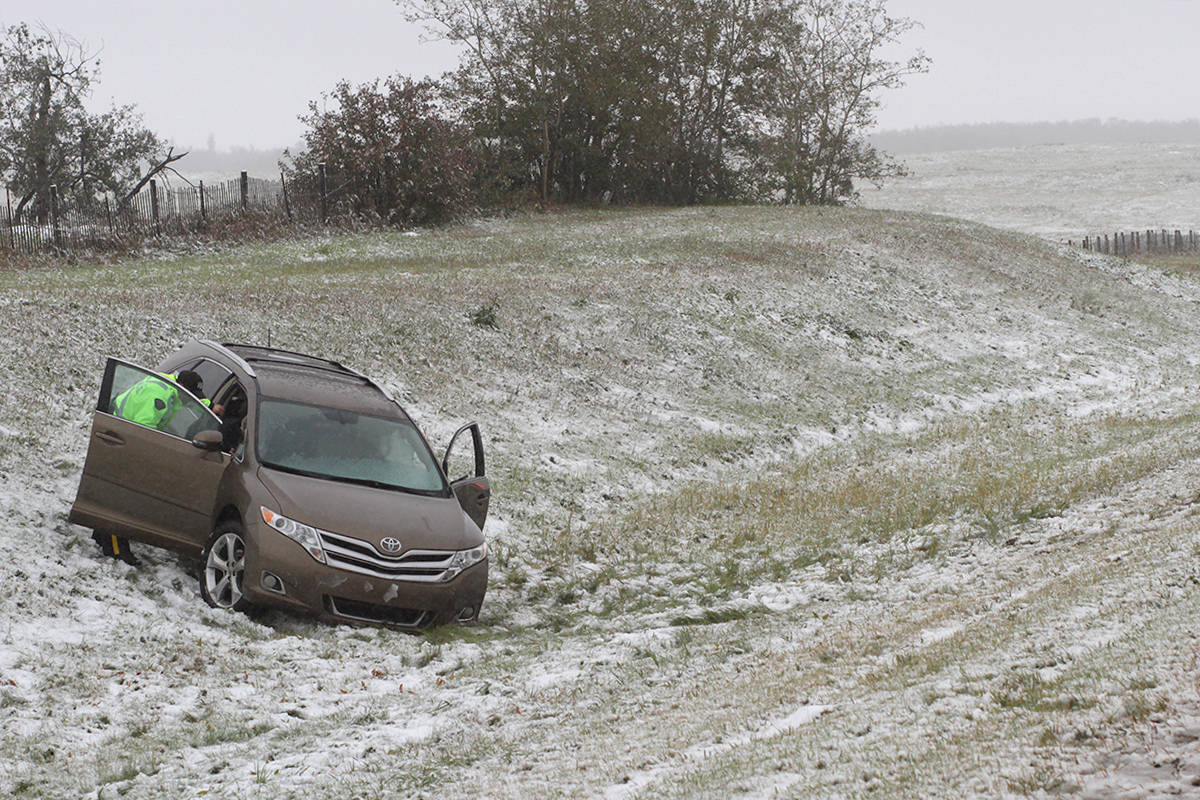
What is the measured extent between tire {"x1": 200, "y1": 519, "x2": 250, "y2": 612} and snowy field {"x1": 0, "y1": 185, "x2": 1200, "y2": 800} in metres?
0.20

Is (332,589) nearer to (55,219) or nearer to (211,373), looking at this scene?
(211,373)

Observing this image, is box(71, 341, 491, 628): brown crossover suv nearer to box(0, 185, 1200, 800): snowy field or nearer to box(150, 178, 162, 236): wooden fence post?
box(0, 185, 1200, 800): snowy field

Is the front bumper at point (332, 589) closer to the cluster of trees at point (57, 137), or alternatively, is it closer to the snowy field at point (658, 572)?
the snowy field at point (658, 572)

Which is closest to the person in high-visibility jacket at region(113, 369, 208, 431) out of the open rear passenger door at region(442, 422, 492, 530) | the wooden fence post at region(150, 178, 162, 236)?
the open rear passenger door at region(442, 422, 492, 530)

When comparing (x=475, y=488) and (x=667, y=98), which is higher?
(x=667, y=98)

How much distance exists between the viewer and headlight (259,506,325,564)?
27.3 ft

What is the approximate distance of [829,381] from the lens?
22484mm

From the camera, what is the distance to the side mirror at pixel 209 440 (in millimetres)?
8914

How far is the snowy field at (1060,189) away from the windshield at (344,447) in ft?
234

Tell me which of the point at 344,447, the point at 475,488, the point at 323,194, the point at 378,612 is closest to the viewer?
the point at 378,612

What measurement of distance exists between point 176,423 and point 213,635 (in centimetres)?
216

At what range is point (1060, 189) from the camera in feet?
362

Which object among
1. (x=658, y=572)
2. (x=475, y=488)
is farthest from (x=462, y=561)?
(x=658, y=572)

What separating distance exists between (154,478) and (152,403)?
2.41 feet
